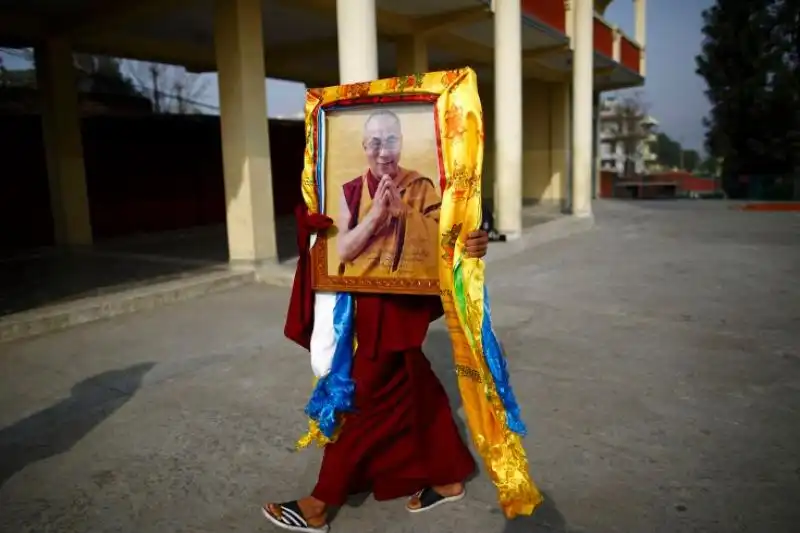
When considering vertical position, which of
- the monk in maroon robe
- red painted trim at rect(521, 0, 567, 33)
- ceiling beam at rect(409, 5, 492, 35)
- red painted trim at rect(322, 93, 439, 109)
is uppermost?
red painted trim at rect(521, 0, 567, 33)

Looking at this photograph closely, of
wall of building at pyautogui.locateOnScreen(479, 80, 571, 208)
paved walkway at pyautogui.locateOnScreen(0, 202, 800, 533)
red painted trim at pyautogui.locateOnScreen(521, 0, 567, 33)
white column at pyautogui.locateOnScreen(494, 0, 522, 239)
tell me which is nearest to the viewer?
paved walkway at pyautogui.locateOnScreen(0, 202, 800, 533)

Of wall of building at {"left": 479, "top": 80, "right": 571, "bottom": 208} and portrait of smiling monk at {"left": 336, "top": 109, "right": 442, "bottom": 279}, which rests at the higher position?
wall of building at {"left": 479, "top": 80, "right": 571, "bottom": 208}

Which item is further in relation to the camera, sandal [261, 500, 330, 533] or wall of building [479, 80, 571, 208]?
wall of building [479, 80, 571, 208]

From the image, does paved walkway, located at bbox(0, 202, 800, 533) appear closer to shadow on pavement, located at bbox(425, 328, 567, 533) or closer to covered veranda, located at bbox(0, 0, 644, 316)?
shadow on pavement, located at bbox(425, 328, 567, 533)

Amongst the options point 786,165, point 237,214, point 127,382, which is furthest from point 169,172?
point 786,165

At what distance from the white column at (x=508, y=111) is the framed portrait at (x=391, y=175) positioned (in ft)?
26.8

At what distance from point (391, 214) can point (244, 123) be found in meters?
5.65

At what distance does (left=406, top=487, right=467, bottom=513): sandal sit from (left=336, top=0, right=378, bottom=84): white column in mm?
5056

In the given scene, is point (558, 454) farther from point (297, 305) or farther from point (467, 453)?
point (297, 305)

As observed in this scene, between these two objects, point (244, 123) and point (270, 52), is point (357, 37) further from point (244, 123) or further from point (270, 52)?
point (270, 52)

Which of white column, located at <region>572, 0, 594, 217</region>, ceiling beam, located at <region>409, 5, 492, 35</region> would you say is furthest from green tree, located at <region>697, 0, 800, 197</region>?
ceiling beam, located at <region>409, 5, 492, 35</region>

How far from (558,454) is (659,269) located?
239 inches

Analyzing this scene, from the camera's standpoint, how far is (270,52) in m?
13.3

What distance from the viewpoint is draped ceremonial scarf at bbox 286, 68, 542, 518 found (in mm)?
2262
